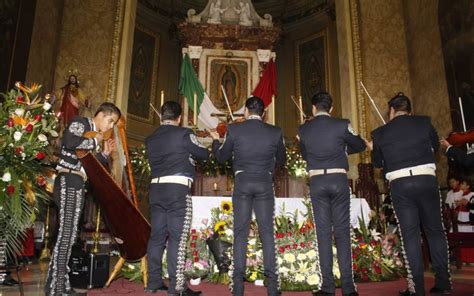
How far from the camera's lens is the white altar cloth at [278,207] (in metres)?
5.26

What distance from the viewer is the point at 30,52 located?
7184mm

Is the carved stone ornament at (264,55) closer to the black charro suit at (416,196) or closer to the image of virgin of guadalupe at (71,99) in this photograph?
the image of virgin of guadalupe at (71,99)

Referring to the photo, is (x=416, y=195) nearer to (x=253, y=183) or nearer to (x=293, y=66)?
(x=253, y=183)

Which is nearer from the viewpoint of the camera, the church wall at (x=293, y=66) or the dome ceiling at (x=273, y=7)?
the church wall at (x=293, y=66)

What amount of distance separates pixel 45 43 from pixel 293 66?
26.8ft

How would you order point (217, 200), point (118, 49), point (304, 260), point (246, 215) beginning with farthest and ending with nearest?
point (118, 49), point (217, 200), point (304, 260), point (246, 215)

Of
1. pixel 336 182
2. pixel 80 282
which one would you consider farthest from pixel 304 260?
pixel 80 282

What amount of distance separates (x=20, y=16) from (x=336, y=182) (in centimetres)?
654

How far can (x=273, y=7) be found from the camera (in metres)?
14.0

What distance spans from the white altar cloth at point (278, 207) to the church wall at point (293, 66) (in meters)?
6.72

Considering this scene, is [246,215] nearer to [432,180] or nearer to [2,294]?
[432,180]

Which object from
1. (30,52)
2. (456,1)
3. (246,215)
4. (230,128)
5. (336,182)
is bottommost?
(246,215)

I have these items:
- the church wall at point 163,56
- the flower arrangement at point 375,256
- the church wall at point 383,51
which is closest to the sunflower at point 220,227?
the flower arrangement at point 375,256

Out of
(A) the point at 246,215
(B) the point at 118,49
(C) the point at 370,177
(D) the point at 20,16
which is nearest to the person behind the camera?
(A) the point at 246,215
